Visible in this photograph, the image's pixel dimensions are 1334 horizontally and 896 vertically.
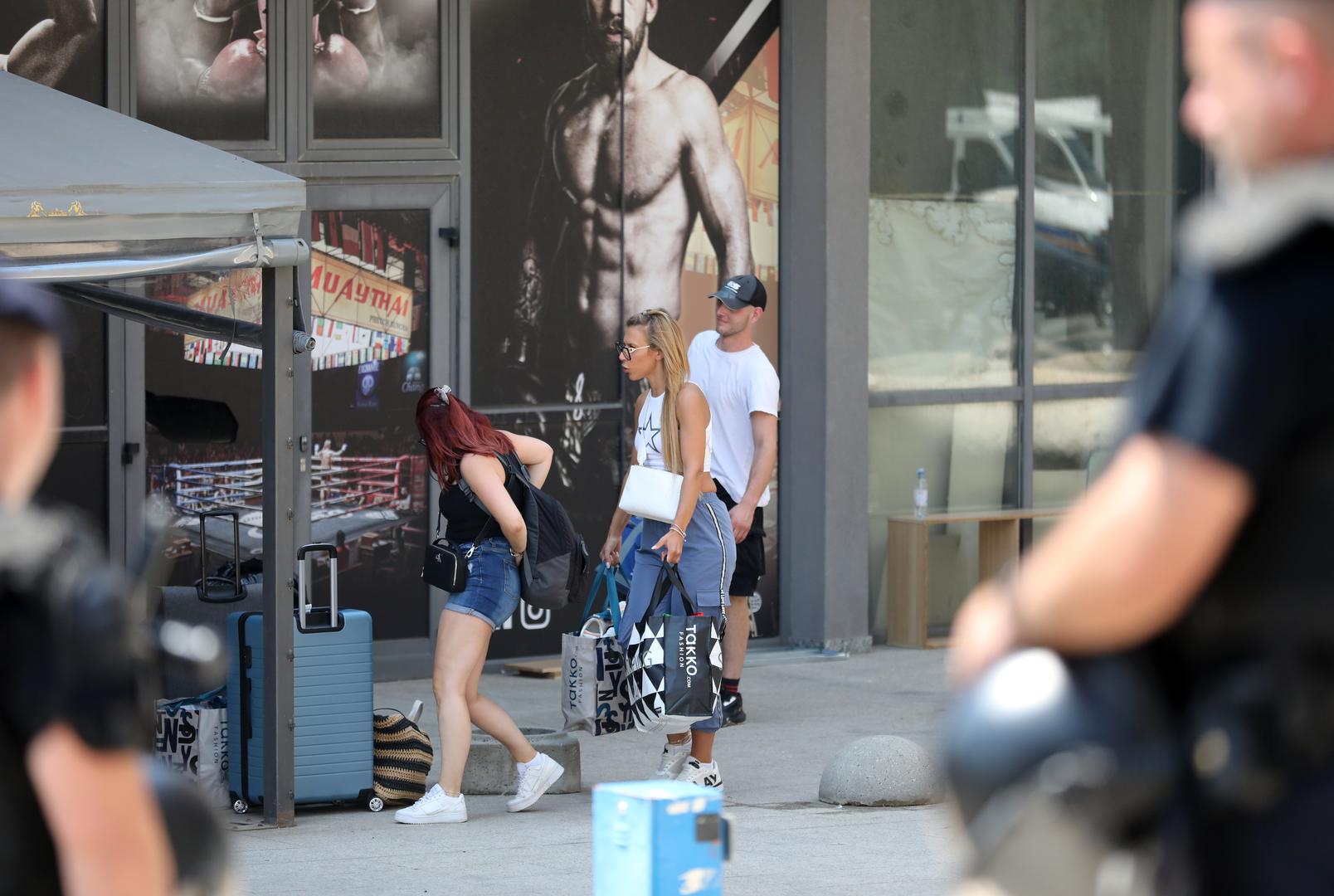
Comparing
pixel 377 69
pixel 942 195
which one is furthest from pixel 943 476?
pixel 377 69

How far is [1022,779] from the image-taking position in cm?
215

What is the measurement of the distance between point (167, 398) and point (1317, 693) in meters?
8.54

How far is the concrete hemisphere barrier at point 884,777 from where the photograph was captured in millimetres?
7516

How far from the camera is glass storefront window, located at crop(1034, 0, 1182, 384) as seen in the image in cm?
1291

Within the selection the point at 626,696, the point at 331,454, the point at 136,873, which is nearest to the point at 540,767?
the point at 626,696

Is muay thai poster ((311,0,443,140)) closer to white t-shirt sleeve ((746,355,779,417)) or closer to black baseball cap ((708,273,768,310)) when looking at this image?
black baseball cap ((708,273,768,310))

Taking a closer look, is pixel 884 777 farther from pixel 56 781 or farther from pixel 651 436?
pixel 56 781

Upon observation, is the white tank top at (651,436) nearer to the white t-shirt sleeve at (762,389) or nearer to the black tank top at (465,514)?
the black tank top at (465,514)

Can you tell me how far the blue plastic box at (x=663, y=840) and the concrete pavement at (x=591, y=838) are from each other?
41.4 inches

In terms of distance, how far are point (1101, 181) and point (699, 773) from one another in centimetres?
692

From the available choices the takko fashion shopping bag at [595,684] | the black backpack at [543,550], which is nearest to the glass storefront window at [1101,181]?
the takko fashion shopping bag at [595,684]

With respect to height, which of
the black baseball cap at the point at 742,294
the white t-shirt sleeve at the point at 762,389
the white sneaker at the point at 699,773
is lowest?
the white sneaker at the point at 699,773

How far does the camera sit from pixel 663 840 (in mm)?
4277

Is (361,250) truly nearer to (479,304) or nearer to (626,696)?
(479,304)
